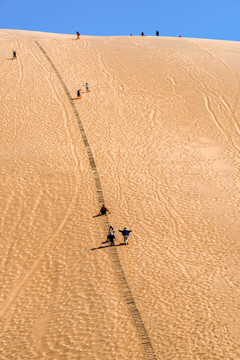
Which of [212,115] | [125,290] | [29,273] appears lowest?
[125,290]

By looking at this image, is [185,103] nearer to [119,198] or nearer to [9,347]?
[119,198]

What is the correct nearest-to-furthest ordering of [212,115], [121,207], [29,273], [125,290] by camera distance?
[125,290]
[29,273]
[121,207]
[212,115]

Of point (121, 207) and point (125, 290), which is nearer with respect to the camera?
point (125, 290)

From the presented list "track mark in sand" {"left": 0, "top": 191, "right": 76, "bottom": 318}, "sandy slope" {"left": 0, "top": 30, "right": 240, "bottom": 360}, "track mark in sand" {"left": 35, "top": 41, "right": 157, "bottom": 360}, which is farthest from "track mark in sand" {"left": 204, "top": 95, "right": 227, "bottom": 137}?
"track mark in sand" {"left": 0, "top": 191, "right": 76, "bottom": 318}

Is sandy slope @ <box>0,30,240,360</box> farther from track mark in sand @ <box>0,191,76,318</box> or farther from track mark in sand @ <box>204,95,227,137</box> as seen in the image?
track mark in sand @ <box>204,95,227,137</box>

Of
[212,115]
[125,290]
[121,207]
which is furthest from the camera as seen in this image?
[212,115]

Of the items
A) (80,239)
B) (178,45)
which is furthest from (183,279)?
(178,45)

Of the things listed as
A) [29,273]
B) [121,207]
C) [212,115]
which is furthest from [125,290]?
[212,115]

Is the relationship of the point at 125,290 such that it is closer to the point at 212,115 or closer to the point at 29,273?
the point at 29,273

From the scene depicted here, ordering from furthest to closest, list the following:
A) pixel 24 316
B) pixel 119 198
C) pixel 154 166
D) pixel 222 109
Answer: pixel 222 109 → pixel 154 166 → pixel 119 198 → pixel 24 316
